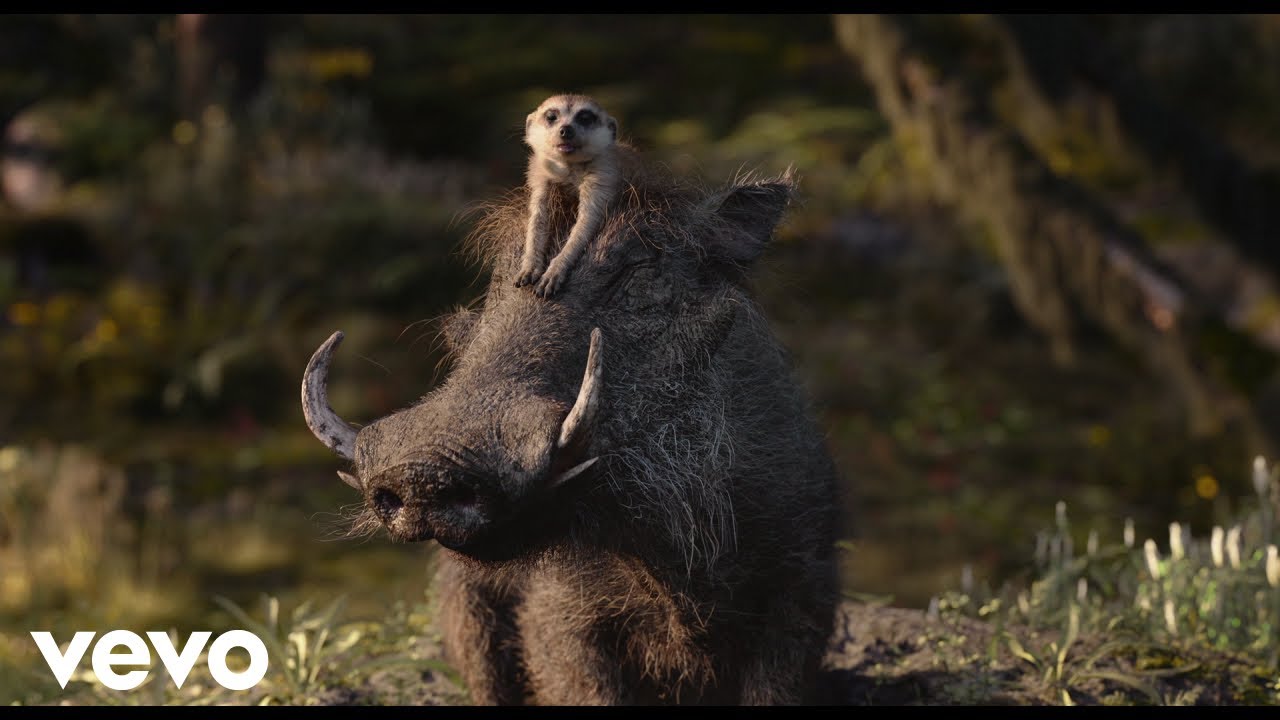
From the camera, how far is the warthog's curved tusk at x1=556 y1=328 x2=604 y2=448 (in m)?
2.72

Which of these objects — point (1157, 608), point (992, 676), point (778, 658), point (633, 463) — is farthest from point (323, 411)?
point (1157, 608)

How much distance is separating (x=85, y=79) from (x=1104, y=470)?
11.1 meters

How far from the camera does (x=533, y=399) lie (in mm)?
2818

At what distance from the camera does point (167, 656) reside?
3.87 metres

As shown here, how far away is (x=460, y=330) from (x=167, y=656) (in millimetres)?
1427

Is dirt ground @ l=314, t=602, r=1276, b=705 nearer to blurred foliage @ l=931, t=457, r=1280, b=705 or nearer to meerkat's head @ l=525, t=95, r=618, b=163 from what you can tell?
blurred foliage @ l=931, t=457, r=1280, b=705

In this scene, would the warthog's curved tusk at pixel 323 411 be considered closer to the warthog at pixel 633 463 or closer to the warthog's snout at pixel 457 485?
the warthog at pixel 633 463

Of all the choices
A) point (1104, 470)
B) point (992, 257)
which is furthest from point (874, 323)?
point (1104, 470)

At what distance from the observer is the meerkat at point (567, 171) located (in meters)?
3.12

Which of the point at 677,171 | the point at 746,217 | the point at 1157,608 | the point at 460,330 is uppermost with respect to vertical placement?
the point at 677,171

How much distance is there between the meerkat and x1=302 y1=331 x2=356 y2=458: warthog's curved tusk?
19.4 inches

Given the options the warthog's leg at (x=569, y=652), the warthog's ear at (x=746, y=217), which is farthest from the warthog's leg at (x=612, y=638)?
the warthog's ear at (x=746, y=217)

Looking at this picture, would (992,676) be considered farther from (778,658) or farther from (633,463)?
(633,463)

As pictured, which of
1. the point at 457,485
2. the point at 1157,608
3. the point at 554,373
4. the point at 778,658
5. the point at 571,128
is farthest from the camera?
the point at 1157,608
